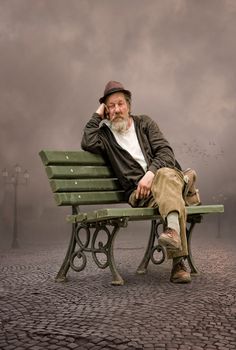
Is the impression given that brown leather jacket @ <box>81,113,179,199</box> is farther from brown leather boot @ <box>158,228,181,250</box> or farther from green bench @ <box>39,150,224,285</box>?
brown leather boot @ <box>158,228,181,250</box>

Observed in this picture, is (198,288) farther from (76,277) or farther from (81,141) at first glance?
(81,141)

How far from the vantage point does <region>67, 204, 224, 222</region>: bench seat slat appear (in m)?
4.00

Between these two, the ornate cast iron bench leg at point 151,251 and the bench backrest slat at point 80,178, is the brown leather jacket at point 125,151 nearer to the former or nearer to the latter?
the bench backrest slat at point 80,178

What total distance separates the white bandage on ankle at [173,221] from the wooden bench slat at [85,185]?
3.83 feet

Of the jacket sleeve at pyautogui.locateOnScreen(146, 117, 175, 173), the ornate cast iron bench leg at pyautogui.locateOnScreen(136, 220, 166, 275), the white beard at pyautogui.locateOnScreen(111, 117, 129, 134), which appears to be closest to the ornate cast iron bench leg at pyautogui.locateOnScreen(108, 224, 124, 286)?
the jacket sleeve at pyautogui.locateOnScreen(146, 117, 175, 173)

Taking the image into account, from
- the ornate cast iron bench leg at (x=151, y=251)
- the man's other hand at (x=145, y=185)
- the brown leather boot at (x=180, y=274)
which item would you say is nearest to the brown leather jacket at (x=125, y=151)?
the man's other hand at (x=145, y=185)

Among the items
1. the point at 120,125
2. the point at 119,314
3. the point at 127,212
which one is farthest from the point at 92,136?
the point at 119,314

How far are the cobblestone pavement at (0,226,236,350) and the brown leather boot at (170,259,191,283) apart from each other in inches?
2.8

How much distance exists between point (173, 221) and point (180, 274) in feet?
2.00

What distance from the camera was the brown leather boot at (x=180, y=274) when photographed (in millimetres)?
4352

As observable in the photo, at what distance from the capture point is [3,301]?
3.74 meters

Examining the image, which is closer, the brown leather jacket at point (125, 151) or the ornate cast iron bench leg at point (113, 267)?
the ornate cast iron bench leg at point (113, 267)

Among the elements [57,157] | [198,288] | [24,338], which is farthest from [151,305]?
[57,157]

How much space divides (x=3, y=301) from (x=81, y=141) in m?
1.95
